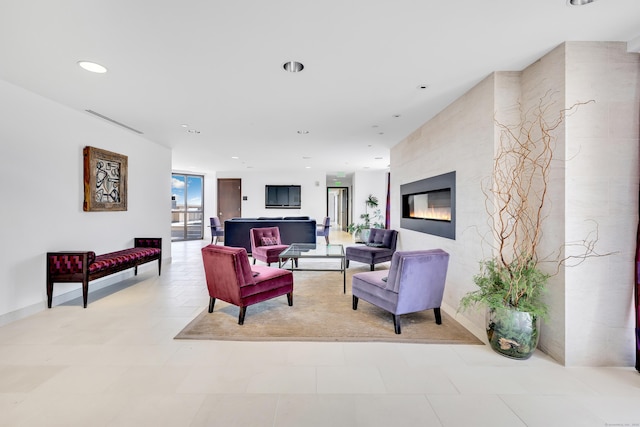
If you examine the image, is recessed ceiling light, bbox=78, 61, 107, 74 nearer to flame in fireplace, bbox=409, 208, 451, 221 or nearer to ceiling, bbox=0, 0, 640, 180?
ceiling, bbox=0, 0, 640, 180

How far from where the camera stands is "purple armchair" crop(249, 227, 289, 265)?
5352 millimetres

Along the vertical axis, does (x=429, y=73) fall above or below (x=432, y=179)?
above

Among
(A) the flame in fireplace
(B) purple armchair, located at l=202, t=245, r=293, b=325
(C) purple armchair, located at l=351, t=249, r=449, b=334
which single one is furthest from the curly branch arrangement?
(B) purple armchair, located at l=202, t=245, r=293, b=325

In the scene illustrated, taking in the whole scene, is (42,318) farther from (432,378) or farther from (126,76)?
(432,378)

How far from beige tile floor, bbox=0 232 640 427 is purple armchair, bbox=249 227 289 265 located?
2604 millimetres

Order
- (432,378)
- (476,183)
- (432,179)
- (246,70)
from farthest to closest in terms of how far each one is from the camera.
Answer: (432,179) → (476,183) → (246,70) → (432,378)

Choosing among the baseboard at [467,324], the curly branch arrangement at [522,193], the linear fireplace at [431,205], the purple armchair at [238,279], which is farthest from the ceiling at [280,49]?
the baseboard at [467,324]

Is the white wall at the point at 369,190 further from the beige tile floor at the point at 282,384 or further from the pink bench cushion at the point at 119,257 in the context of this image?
the beige tile floor at the point at 282,384

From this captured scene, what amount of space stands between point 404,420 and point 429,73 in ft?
9.27

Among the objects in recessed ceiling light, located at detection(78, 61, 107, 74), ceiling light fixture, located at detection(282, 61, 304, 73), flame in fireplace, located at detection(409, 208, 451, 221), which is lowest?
flame in fireplace, located at detection(409, 208, 451, 221)

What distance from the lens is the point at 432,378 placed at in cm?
205

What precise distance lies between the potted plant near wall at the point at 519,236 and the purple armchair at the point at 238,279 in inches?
78.7

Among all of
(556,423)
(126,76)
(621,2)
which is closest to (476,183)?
(621,2)

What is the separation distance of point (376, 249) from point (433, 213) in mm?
1423
